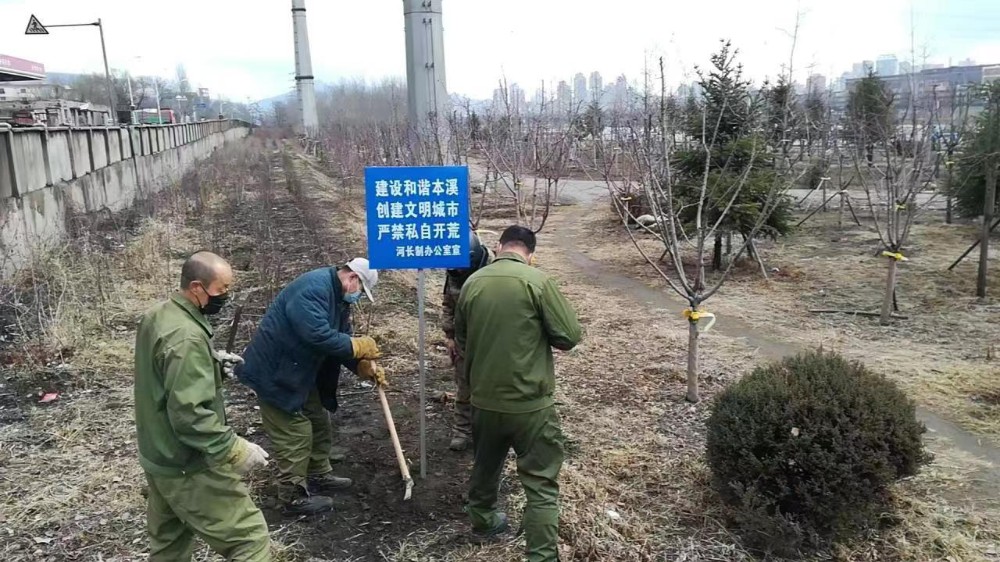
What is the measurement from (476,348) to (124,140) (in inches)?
748

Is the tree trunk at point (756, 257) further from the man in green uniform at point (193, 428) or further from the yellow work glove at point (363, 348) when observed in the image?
the man in green uniform at point (193, 428)

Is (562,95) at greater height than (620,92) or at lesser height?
greater

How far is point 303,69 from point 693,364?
4634 centimetres

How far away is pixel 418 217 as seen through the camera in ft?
12.9

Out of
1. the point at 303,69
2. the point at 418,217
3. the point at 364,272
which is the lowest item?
the point at 364,272

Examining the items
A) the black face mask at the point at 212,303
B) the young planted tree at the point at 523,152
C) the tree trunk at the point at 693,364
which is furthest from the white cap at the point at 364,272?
the young planted tree at the point at 523,152

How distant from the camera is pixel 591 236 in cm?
1498

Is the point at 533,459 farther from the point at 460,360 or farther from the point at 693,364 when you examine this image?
the point at 693,364

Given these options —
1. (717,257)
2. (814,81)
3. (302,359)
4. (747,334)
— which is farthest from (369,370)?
(814,81)

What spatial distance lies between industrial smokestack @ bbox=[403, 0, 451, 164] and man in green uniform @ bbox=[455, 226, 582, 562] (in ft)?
24.1

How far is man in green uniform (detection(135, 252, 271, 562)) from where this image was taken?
2480mm

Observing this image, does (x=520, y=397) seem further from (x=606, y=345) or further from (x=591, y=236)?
(x=591, y=236)

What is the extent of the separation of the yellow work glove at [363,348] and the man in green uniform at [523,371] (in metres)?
0.75

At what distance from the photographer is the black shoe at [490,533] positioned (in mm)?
3527
